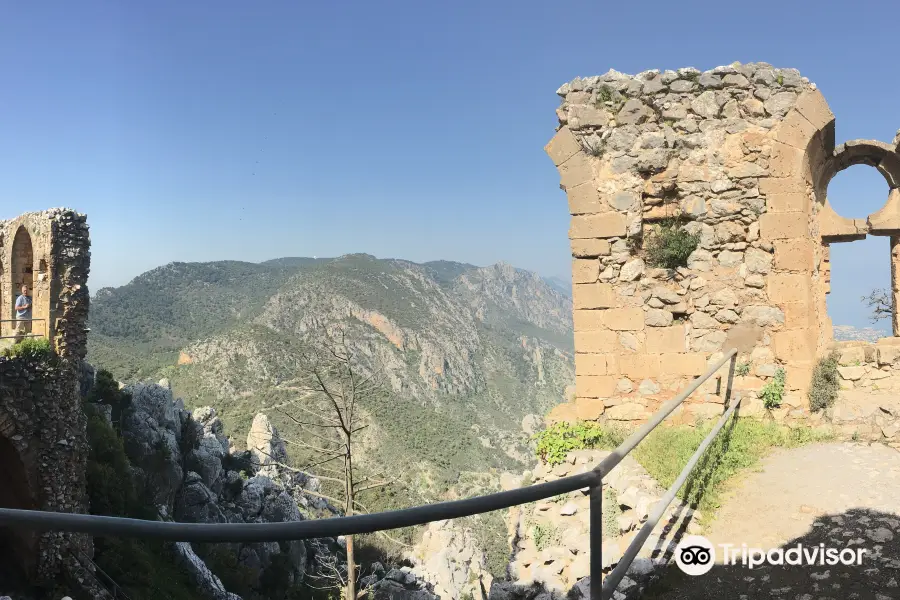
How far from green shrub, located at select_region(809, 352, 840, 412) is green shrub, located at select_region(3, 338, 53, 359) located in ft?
51.1

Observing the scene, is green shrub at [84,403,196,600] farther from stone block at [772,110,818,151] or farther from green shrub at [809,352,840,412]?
stone block at [772,110,818,151]

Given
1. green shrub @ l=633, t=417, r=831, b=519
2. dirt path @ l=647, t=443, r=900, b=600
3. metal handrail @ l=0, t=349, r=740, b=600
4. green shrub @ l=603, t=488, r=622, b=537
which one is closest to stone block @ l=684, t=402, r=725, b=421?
green shrub @ l=633, t=417, r=831, b=519

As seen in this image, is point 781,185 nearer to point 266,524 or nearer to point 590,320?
point 590,320

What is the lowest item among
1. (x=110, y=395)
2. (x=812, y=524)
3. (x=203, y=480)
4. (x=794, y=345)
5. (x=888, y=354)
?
(x=203, y=480)

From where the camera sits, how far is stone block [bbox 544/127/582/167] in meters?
6.47

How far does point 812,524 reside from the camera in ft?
12.9

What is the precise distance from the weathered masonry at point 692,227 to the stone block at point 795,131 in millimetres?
13

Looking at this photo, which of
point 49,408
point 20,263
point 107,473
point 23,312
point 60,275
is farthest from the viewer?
point 107,473

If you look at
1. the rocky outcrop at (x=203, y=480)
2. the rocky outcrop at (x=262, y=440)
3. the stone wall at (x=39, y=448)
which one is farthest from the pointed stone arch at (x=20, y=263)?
the rocky outcrop at (x=262, y=440)

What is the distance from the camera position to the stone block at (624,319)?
6297 millimetres

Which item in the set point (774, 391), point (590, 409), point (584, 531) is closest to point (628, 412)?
point (590, 409)

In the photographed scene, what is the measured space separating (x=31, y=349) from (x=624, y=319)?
14011 millimetres

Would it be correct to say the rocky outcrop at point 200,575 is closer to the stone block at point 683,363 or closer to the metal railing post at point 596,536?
the stone block at point 683,363

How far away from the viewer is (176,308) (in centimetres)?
5538
